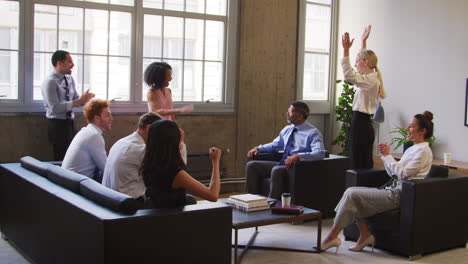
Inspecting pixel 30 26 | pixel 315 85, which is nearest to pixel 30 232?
pixel 30 26

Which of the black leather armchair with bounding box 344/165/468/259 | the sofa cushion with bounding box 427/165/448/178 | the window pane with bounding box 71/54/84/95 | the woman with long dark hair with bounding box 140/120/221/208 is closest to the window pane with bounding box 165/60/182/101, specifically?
the window pane with bounding box 71/54/84/95

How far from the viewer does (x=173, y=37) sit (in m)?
6.88

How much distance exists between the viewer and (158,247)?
124 inches

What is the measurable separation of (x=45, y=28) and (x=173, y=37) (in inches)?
58.4

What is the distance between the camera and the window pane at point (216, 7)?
711 cm

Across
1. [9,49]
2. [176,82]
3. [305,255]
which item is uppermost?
[9,49]

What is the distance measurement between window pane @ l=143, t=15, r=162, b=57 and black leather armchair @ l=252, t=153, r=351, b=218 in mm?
2102

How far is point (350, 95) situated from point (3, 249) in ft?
16.2

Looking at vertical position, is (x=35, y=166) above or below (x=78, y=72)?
below

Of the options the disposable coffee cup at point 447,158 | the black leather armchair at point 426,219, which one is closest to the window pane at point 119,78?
the black leather armchair at point 426,219

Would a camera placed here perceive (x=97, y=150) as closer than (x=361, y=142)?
Yes

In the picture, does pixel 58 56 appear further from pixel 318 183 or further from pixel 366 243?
pixel 366 243

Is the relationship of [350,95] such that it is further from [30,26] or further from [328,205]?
[30,26]

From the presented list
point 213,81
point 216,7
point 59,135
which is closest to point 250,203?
point 59,135
